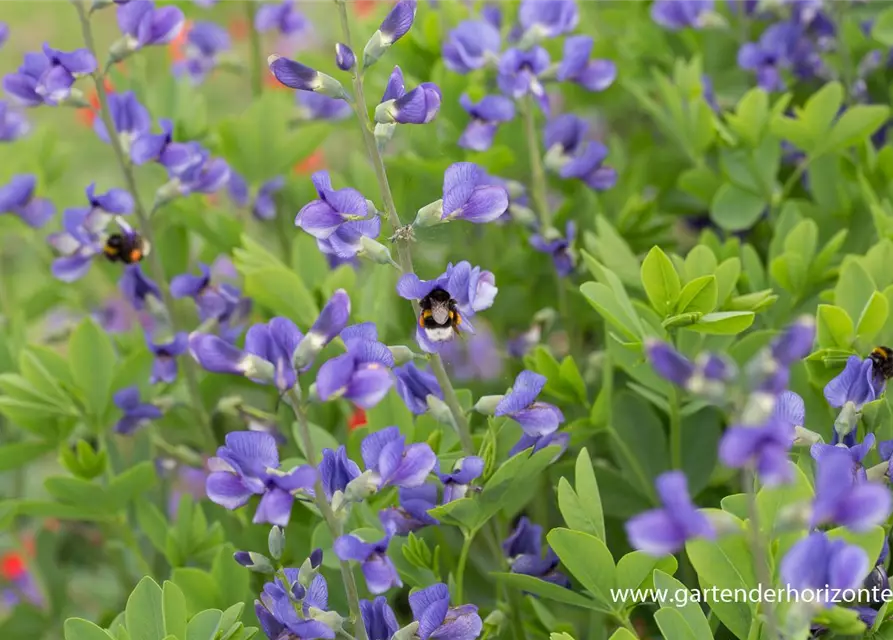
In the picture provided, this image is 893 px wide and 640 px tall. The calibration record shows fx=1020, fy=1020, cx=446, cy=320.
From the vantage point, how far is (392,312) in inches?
78.6

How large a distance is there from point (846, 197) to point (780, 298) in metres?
0.36

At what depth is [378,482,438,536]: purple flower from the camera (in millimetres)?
1292

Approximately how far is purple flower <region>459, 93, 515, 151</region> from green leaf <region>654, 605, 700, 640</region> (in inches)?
35.0

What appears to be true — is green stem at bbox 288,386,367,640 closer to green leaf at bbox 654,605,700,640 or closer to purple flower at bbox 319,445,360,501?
purple flower at bbox 319,445,360,501

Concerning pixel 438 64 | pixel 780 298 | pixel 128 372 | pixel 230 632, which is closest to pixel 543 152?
pixel 438 64

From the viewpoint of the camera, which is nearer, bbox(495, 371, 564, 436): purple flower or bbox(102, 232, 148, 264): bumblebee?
bbox(495, 371, 564, 436): purple flower

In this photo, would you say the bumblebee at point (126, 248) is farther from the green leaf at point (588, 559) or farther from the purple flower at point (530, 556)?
the green leaf at point (588, 559)

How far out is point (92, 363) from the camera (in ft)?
5.64

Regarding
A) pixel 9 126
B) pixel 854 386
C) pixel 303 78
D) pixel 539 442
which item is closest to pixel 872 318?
pixel 854 386

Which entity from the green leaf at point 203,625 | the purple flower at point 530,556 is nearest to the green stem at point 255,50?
the purple flower at point 530,556

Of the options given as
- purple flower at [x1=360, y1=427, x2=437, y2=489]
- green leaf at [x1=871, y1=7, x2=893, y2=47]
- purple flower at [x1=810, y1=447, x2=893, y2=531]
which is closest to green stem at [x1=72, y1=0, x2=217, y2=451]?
purple flower at [x1=360, y1=427, x2=437, y2=489]

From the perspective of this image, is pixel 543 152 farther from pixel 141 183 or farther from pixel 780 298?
pixel 141 183

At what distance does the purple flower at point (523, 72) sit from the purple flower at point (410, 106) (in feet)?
1.65

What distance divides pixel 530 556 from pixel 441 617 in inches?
11.6
